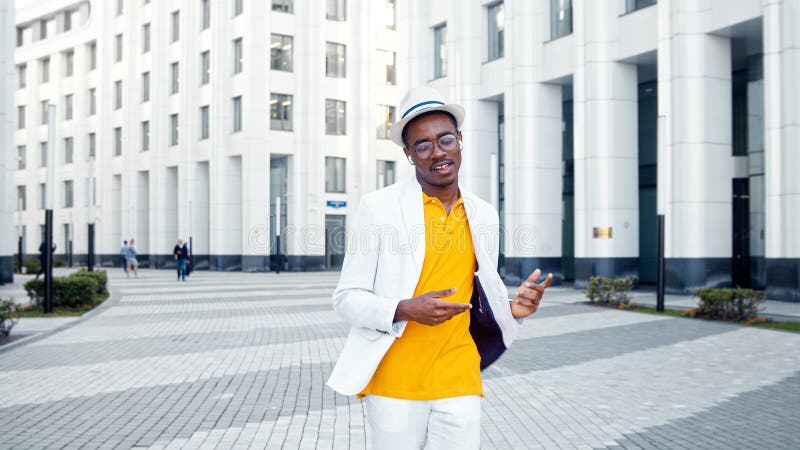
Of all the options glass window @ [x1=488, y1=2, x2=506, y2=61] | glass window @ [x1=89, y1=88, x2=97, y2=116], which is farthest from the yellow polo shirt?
glass window @ [x1=89, y1=88, x2=97, y2=116]

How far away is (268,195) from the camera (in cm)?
4547

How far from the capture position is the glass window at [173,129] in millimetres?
52750

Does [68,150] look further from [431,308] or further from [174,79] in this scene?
[431,308]

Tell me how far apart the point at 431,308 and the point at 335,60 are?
45.7m

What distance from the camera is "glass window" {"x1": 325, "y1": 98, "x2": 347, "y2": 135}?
155 ft

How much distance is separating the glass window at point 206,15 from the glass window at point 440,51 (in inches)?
781

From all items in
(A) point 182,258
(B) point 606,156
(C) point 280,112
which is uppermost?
(C) point 280,112

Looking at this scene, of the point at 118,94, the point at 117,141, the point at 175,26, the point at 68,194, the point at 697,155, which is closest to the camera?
the point at 697,155

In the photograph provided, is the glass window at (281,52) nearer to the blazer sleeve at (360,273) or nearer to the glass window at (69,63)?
the glass window at (69,63)

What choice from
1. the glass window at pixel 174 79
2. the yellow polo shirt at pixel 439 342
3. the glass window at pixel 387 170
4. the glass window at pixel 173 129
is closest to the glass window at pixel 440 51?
the glass window at pixel 387 170

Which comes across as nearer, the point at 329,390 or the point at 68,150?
the point at 329,390

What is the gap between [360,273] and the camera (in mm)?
3346

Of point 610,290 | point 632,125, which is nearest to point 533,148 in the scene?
point 632,125

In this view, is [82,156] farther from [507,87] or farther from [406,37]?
[507,87]
